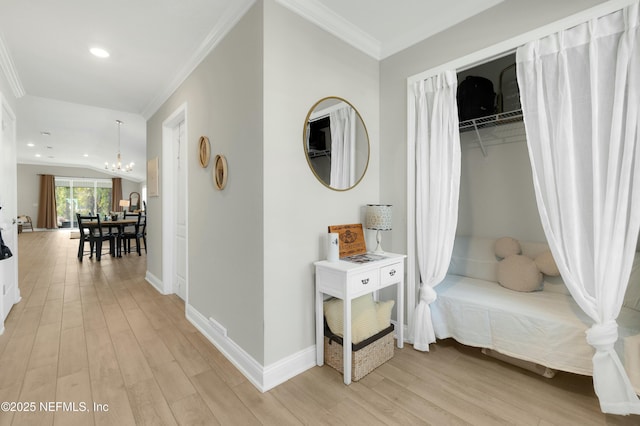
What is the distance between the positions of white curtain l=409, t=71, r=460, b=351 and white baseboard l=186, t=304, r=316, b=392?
0.90 metres

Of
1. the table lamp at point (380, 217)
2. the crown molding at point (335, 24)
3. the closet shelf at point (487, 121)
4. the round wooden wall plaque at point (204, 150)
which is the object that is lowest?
the table lamp at point (380, 217)

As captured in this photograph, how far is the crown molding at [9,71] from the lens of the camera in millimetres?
2545

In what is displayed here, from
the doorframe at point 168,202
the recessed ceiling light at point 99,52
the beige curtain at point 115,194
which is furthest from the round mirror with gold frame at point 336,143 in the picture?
the beige curtain at point 115,194

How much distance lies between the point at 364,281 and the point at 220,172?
1422 mm

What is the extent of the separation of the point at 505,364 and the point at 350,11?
2.80 meters

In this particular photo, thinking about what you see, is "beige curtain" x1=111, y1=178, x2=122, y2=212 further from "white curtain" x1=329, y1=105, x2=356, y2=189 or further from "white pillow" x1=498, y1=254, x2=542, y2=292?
"white pillow" x1=498, y1=254, x2=542, y2=292

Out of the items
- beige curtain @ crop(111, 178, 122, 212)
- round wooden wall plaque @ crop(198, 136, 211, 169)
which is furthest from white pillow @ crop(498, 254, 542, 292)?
beige curtain @ crop(111, 178, 122, 212)

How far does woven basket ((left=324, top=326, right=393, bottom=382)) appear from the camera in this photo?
1.86 metres

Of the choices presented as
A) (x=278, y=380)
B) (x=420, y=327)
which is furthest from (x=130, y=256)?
(x=420, y=327)

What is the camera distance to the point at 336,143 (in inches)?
87.5

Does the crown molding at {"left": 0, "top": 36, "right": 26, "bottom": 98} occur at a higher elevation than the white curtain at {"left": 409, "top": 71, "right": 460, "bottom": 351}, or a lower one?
higher

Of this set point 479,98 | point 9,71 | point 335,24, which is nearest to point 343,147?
point 335,24

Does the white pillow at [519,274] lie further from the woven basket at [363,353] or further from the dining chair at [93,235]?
the dining chair at [93,235]

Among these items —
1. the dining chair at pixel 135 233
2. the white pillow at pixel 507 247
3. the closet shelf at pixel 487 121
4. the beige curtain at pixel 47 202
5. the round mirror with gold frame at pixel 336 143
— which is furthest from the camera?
the beige curtain at pixel 47 202
